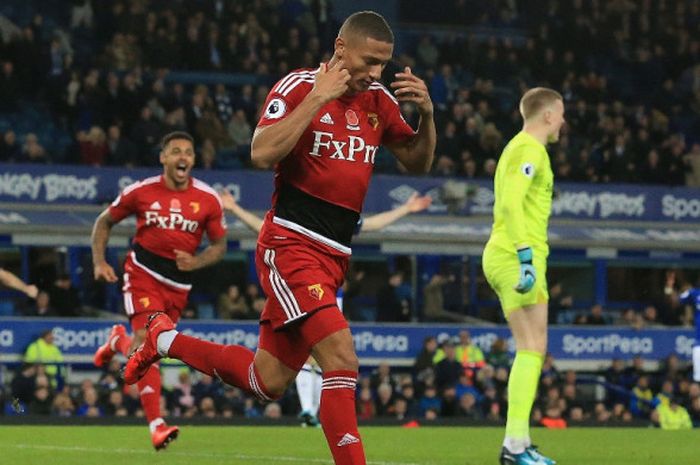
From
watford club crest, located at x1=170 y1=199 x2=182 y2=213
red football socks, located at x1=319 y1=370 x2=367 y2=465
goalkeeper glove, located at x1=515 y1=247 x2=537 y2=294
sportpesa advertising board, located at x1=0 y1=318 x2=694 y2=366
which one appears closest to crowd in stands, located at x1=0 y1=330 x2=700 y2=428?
sportpesa advertising board, located at x1=0 y1=318 x2=694 y2=366

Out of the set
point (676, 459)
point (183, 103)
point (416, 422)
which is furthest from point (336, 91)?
point (183, 103)

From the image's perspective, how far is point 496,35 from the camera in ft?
118

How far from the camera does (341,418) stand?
7430 mm

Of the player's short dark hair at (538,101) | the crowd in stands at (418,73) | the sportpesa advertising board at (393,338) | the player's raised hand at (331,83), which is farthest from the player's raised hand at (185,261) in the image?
the crowd in stands at (418,73)

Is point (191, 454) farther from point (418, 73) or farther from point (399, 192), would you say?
point (418, 73)

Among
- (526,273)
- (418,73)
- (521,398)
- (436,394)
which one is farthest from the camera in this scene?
(418,73)

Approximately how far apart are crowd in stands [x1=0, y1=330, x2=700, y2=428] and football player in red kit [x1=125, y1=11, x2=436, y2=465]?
12356 mm

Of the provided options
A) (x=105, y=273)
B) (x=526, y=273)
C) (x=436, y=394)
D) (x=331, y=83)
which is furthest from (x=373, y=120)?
(x=436, y=394)

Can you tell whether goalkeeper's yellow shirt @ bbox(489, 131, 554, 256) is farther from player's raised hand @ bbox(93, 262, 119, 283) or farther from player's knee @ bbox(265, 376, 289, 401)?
player's raised hand @ bbox(93, 262, 119, 283)

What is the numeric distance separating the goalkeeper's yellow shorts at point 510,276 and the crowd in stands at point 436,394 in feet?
31.8

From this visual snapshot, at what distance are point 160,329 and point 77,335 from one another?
14641mm

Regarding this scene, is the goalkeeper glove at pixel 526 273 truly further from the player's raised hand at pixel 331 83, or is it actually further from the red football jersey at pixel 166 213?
the red football jersey at pixel 166 213

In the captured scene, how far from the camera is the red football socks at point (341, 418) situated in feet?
24.1

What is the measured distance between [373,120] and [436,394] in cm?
1526
